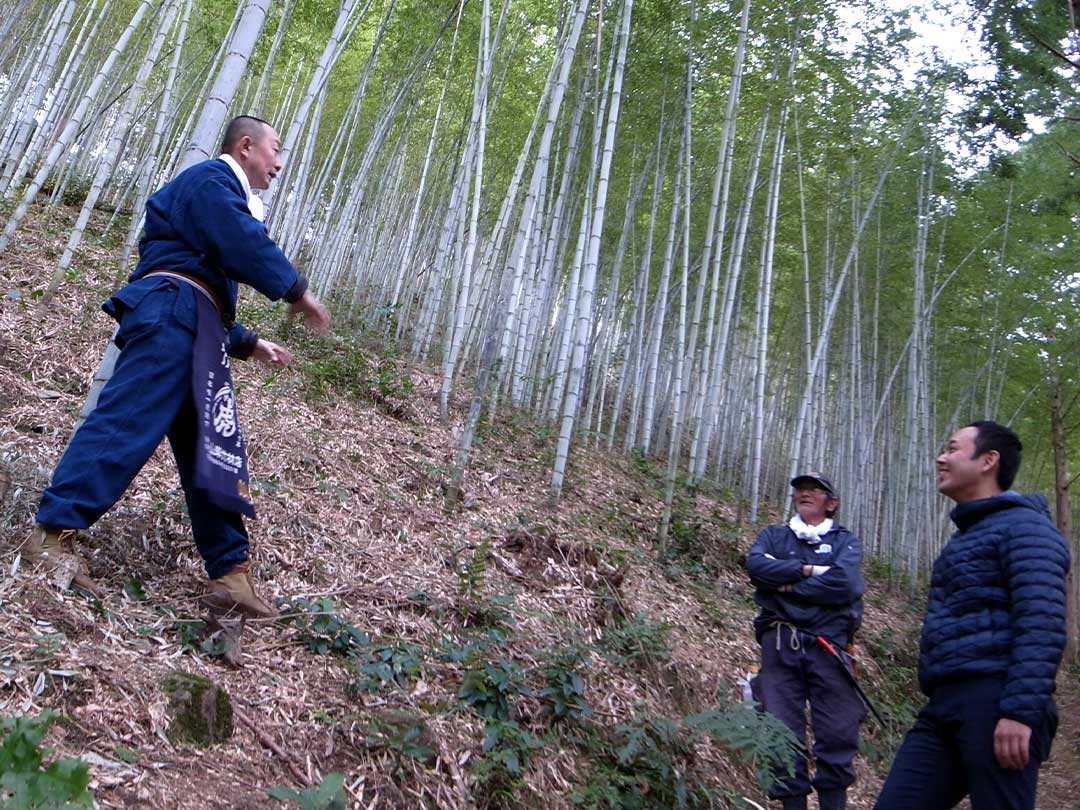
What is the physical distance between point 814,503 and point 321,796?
2.03 metres

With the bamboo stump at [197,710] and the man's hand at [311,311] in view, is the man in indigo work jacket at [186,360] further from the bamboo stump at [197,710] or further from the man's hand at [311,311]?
the bamboo stump at [197,710]

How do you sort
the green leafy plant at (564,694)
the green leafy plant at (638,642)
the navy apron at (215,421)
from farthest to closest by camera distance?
the green leafy plant at (638,642) → the green leafy plant at (564,694) → the navy apron at (215,421)

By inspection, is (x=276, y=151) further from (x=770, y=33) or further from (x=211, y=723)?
(x=770, y=33)

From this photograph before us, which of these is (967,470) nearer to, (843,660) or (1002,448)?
(1002,448)

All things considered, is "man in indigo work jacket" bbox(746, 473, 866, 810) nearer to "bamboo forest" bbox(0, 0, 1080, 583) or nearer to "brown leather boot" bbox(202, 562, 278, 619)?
"brown leather boot" bbox(202, 562, 278, 619)

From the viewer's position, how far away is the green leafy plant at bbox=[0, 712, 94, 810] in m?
0.97

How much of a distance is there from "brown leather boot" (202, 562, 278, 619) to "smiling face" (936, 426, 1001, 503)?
73.8 inches

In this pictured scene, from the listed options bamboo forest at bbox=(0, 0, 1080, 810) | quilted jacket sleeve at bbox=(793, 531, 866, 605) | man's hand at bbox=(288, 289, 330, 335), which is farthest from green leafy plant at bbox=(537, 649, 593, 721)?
man's hand at bbox=(288, 289, 330, 335)

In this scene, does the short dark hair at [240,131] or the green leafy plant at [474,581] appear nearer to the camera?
the short dark hair at [240,131]

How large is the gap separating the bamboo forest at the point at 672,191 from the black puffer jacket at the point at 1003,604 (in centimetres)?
278

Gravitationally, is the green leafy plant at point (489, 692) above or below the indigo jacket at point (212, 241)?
below

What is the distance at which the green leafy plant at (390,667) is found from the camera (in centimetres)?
200

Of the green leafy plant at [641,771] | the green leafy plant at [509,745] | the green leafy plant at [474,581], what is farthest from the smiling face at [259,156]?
the green leafy plant at [641,771]

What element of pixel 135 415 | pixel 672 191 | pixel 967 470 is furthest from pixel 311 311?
pixel 672 191
